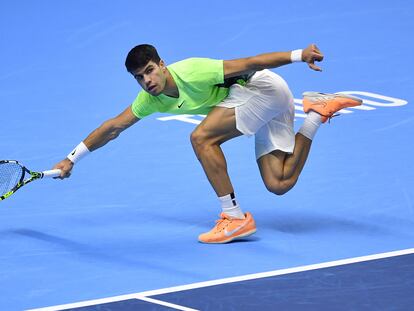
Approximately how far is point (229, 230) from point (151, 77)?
1309 mm

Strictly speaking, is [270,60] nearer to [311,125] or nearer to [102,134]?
[311,125]

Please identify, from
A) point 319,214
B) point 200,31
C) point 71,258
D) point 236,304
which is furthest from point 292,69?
point 236,304

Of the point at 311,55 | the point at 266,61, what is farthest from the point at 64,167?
the point at 311,55

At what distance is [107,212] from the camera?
10.7m

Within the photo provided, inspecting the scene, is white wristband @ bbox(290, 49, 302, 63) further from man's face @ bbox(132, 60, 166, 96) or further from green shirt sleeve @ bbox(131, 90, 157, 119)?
green shirt sleeve @ bbox(131, 90, 157, 119)

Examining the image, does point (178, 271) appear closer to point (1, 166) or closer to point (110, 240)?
point (110, 240)

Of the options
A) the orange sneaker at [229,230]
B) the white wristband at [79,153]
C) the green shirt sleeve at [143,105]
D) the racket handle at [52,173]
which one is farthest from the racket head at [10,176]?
the orange sneaker at [229,230]

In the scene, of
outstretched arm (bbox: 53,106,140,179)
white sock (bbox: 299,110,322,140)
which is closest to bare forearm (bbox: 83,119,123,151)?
outstretched arm (bbox: 53,106,140,179)

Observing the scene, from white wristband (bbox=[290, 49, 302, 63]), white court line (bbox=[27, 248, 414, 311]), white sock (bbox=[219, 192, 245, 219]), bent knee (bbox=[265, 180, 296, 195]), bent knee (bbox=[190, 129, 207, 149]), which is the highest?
white wristband (bbox=[290, 49, 302, 63])

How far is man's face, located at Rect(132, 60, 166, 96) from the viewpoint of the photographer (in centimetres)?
956

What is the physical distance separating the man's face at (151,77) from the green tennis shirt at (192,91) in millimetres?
182

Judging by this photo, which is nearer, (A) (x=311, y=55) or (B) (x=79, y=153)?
(A) (x=311, y=55)

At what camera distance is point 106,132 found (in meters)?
10.2

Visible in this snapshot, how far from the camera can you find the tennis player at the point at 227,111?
378 inches
